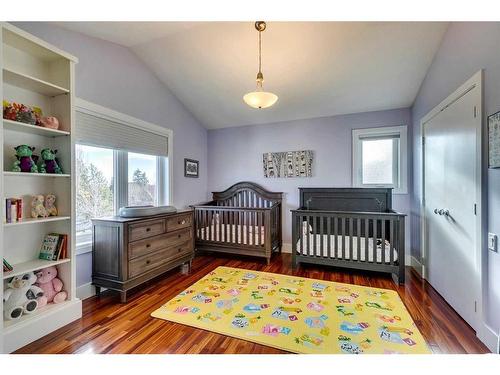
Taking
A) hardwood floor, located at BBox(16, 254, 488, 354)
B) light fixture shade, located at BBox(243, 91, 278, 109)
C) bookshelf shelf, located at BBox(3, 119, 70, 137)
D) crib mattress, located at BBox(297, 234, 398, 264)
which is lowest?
hardwood floor, located at BBox(16, 254, 488, 354)

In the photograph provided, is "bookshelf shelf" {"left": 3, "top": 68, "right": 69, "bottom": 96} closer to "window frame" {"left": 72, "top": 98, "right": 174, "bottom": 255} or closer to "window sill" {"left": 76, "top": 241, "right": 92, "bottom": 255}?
"window frame" {"left": 72, "top": 98, "right": 174, "bottom": 255}

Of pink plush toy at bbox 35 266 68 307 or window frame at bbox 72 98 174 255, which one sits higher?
window frame at bbox 72 98 174 255

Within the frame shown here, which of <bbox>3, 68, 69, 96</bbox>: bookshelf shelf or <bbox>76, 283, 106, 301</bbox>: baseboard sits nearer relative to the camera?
<bbox>3, 68, 69, 96</bbox>: bookshelf shelf

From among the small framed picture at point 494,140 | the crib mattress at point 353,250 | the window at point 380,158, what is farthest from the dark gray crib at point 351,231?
the small framed picture at point 494,140

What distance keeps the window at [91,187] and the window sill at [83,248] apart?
0.02 m

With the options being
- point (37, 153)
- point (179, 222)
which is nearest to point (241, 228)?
point (179, 222)

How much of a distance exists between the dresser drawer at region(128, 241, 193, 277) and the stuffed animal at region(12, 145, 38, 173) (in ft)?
3.55

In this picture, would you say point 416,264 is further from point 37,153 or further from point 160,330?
point 37,153

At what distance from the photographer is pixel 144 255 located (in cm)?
229

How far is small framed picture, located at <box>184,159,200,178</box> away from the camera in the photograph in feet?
12.1

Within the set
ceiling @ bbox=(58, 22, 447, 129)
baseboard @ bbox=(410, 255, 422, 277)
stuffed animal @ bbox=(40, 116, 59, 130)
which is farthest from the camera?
baseboard @ bbox=(410, 255, 422, 277)

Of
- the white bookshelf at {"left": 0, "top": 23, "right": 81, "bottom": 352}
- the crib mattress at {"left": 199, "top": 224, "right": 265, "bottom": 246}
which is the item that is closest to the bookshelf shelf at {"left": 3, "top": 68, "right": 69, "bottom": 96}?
the white bookshelf at {"left": 0, "top": 23, "right": 81, "bottom": 352}

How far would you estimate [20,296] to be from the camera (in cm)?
159
